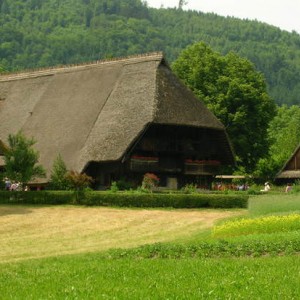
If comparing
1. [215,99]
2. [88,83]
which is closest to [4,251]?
[88,83]

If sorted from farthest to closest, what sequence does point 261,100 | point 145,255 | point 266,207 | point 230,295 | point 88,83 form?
point 261,100 < point 88,83 < point 266,207 < point 145,255 < point 230,295

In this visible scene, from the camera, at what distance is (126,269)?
53.1 ft

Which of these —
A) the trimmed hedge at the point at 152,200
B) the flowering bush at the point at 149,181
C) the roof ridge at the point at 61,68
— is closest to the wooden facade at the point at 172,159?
the flowering bush at the point at 149,181

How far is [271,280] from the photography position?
1432 cm

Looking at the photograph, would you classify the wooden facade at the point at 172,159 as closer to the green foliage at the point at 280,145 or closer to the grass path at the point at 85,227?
the grass path at the point at 85,227

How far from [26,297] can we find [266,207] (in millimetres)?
22451

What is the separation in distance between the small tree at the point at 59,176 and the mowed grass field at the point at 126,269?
1469cm

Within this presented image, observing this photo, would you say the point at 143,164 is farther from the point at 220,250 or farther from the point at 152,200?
the point at 220,250

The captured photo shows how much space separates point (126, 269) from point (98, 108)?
1443 inches

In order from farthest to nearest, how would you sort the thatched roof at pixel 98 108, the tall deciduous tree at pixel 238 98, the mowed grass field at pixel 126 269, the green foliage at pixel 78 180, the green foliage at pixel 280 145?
1. the green foliage at pixel 280 145
2. the tall deciduous tree at pixel 238 98
3. the thatched roof at pixel 98 108
4. the green foliage at pixel 78 180
5. the mowed grass field at pixel 126 269

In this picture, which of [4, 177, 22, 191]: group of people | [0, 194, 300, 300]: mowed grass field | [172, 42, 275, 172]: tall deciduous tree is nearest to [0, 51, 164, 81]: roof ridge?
[172, 42, 275, 172]: tall deciduous tree

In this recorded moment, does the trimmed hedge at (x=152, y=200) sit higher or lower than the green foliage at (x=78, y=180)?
lower

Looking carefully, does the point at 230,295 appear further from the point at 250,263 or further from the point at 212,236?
the point at 212,236

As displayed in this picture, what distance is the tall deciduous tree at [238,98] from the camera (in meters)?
63.1
